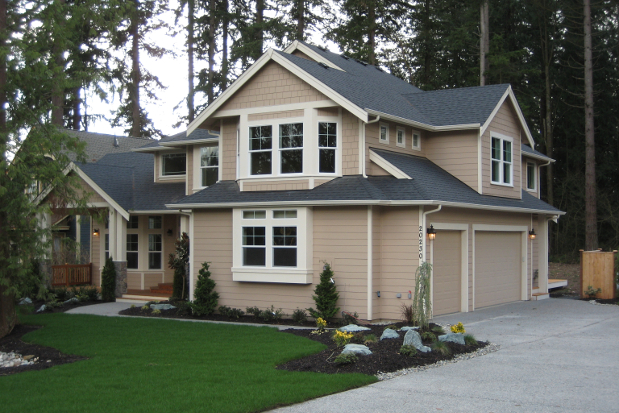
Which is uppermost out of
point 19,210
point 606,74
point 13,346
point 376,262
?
point 606,74

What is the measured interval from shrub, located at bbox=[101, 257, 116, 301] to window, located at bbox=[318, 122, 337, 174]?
8201 mm

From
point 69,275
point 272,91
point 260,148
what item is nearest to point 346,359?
point 260,148

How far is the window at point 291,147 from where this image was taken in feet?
53.5

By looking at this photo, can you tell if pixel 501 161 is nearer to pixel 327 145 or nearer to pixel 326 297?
pixel 327 145

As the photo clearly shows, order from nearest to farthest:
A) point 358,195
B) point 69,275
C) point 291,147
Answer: point 358,195
point 291,147
point 69,275

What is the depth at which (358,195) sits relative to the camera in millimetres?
14891

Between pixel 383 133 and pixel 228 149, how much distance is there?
14.1ft

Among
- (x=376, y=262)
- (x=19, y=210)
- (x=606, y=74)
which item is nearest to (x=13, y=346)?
(x=19, y=210)

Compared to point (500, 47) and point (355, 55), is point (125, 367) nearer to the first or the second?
point (355, 55)

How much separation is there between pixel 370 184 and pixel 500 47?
20.6 meters

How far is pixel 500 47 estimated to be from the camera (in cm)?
3281

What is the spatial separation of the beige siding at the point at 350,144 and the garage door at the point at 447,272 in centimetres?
264

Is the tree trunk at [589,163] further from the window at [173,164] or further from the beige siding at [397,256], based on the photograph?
the window at [173,164]

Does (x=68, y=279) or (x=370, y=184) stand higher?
(x=370, y=184)
